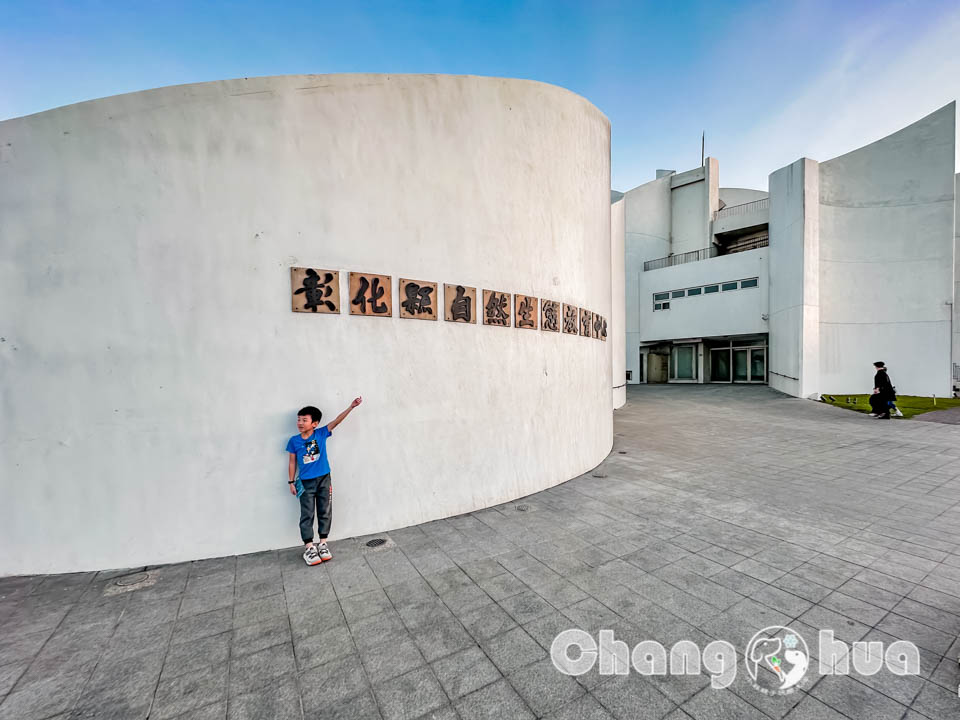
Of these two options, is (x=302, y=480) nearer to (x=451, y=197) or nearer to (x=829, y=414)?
(x=451, y=197)

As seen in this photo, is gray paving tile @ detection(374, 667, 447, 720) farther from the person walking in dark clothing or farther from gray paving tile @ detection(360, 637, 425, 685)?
the person walking in dark clothing

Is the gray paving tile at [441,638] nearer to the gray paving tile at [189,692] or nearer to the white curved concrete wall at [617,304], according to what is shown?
the gray paving tile at [189,692]

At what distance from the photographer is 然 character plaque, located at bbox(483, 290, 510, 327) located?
18.3 ft

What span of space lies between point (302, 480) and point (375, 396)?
3.89 feet

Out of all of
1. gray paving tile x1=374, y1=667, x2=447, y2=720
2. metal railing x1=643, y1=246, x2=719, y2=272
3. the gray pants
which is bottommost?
gray paving tile x1=374, y1=667, x2=447, y2=720

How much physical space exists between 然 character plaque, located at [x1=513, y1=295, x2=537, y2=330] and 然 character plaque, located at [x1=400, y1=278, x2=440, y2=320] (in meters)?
1.33

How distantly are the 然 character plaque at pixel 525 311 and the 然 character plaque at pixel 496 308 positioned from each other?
0.17 m

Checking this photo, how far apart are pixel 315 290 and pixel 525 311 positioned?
296cm

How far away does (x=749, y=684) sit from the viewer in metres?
2.45

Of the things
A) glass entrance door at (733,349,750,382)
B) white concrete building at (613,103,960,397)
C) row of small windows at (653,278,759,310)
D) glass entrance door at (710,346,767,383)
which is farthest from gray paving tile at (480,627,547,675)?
glass entrance door at (733,349,750,382)

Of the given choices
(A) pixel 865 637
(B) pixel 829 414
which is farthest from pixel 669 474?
(B) pixel 829 414

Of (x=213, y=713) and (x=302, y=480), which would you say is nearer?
(x=213, y=713)

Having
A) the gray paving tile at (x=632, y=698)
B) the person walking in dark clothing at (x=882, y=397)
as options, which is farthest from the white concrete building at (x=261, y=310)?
the person walking in dark clothing at (x=882, y=397)

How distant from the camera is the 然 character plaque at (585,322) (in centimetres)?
731
